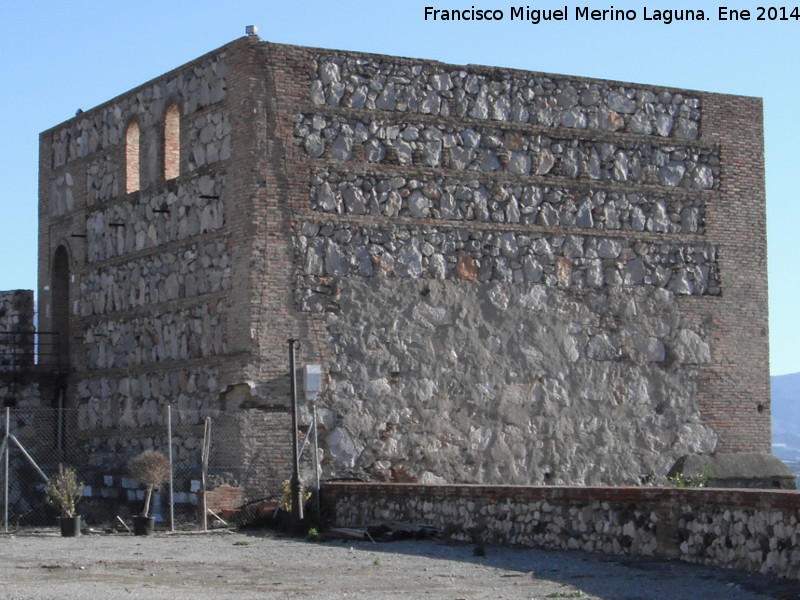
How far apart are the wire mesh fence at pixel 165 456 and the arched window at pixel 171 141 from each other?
4.09 m

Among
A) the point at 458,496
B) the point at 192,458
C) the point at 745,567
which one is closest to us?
the point at 745,567

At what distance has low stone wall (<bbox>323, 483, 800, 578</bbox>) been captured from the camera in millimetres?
14969

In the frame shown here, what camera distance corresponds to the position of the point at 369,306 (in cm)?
2500

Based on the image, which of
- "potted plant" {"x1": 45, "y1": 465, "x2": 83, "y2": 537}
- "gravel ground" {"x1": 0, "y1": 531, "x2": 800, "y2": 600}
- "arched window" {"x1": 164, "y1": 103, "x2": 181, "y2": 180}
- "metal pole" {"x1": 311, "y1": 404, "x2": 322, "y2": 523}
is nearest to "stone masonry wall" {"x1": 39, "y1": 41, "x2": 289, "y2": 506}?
"arched window" {"x1": 164, "y1": 103, "x2": 181, "y2": 180}

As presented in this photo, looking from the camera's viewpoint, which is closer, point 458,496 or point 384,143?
point 458,496

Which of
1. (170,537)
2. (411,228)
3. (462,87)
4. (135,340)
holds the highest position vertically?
(462,87)

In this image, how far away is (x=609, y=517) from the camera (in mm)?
17875

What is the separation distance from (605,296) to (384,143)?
4.76 meters

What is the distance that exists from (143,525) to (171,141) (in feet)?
23.5

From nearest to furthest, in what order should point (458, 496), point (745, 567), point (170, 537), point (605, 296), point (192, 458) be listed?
point (745, 567) → point (458, 496) → point (170, 537) → point (192, 458) → point (605, 296)

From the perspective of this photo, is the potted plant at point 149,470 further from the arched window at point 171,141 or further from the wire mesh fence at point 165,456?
the arched window at point 171,141

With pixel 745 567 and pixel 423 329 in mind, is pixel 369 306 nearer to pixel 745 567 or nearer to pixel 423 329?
pixel 423 329

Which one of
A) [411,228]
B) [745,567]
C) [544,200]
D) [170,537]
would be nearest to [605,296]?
[544,200]

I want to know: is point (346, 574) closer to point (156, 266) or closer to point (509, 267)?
point (509, 267)
